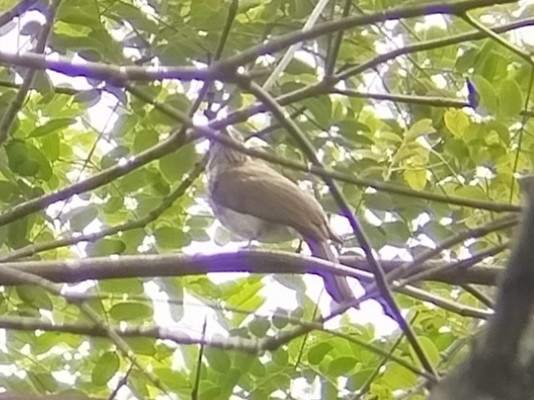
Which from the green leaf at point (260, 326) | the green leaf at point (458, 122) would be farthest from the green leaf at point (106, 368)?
the green leaf at point (458, 122)

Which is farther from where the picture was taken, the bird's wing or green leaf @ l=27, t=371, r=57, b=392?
the bird's wing

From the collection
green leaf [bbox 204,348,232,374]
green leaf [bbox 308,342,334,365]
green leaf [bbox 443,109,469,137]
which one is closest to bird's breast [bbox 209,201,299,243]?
green leaf [bbox 308,342,334,365]

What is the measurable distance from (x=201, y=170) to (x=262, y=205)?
3.39ft

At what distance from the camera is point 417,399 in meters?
1.72

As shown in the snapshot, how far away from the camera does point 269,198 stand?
2932 millimetres

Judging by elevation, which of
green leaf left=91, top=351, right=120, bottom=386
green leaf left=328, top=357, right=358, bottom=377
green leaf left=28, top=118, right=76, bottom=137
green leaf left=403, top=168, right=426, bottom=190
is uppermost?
green leaf left=28, top=118, right=76, bottom=137

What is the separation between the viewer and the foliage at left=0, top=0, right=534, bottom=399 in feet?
5.70

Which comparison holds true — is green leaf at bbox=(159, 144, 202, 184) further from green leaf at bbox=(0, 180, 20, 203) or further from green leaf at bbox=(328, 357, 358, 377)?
green leaf at bbox=(328, 357, 358, 377)

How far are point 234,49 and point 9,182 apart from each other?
467 mm

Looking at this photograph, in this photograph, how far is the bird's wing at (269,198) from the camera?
8.46ft

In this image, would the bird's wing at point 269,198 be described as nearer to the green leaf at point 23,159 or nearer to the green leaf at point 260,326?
the green leaf at point 260,326

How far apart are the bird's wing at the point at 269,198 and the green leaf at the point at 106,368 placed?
2.50ft

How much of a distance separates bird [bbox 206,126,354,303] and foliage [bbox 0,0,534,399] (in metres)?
0.29

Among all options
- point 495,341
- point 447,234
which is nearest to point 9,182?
point 447,234
